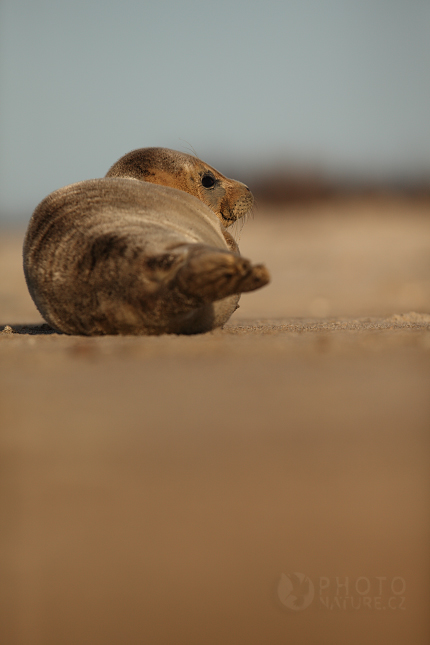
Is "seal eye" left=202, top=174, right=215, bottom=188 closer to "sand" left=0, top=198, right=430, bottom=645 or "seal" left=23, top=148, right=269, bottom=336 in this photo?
"seal" left=23, top=148, right=269, bottom=336

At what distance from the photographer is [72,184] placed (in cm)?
425

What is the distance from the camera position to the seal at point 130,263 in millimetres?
3104

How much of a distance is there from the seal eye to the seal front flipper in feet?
7.17

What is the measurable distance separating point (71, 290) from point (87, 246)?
268 millimetres

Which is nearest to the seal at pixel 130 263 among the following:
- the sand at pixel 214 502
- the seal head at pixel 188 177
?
the sand at pixel 214 502

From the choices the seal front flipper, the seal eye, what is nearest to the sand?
the seal front flipper

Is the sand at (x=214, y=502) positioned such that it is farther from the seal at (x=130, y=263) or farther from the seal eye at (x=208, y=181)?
the seal eye at (x=208, y=181)

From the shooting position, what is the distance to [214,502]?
1.78 meters

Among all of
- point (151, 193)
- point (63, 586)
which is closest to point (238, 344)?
point (151, 193)

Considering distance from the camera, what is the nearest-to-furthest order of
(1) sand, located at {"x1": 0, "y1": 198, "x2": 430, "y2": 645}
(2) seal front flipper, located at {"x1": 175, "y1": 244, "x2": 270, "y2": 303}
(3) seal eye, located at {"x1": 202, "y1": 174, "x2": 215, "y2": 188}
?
(1) sand, located at {"x1": 0, "y1": 198, "x2": 430, "y2": 645}
(2) seal front flipper, located at {"x1": 175, "y1": 244, "x2": 270, "y2": 303}
(3) seal eye, located at {"x1": 202, "y1": 174, "x2": 215, "y2": 188}

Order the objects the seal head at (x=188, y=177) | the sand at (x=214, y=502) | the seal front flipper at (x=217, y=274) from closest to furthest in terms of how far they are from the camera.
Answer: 1. the sand at (x=214, y=502)
2. the seal front flipper at (x=217, y=274)
3. the seal head at (x=188, y=177)

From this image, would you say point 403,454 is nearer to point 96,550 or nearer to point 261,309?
point 96,550

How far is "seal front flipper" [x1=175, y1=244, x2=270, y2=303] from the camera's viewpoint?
2998 mm

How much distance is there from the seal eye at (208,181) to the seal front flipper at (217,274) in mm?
2184
